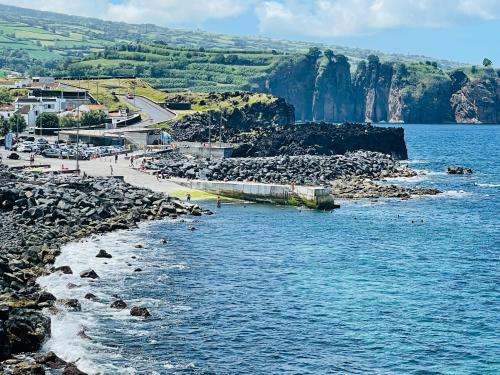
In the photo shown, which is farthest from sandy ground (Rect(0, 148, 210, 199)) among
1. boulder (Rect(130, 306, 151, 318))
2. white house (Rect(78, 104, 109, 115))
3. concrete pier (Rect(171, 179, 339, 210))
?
boulder (Rect(130, 306, 151, 318))

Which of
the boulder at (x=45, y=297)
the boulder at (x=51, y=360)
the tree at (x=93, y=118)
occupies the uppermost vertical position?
the tree at (x=93, y=118)

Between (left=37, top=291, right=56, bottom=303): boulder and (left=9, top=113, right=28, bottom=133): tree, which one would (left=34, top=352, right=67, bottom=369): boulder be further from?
(left=9, top=113, right=28, bottom=133): tree

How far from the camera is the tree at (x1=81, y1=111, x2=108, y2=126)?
591 ft

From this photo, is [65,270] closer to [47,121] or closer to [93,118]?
[47,121]

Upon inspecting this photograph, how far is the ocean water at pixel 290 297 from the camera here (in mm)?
50562

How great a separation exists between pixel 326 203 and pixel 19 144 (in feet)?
187

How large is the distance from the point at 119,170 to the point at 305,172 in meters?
29.1

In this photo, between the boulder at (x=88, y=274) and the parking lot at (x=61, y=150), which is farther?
the parking lot at (x=61, y=150)

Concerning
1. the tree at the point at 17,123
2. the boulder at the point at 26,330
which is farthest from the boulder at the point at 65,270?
the tree at the point at 17,123

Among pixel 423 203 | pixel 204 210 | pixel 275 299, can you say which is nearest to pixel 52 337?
pixel 275 299

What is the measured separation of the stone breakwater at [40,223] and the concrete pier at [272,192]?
1302 cm

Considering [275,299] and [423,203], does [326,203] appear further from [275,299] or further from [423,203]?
[275,299]

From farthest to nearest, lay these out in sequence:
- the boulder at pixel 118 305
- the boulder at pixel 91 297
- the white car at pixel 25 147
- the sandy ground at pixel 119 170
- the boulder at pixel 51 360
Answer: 1. the white car at pixel 25 147
2. the sandy ground at pixel 119 170
3. the boulder at pixel 91 297
4. the boulder at pixel 118 305
5. the boulder at pixel 51 360

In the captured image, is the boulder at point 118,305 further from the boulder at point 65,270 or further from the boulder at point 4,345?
the boulder at point 4,345
